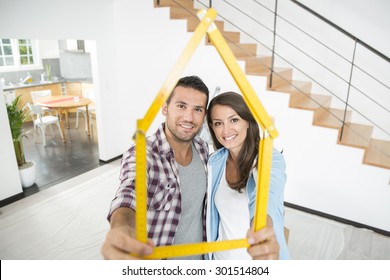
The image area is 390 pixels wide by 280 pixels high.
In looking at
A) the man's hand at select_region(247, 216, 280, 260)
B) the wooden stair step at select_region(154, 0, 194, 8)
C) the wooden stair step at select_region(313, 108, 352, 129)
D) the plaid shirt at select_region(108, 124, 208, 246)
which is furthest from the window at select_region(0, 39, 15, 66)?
the man's hand at select_region(247, 216, 280, 260)

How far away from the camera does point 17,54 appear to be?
6.53 meters

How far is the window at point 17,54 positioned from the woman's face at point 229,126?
679 cm

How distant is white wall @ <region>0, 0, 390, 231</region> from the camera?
2.93 m

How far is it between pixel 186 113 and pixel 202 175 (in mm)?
362

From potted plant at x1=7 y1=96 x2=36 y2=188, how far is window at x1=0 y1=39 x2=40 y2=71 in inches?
147

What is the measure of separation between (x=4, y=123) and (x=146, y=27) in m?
2.27

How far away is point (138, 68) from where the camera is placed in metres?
4.20

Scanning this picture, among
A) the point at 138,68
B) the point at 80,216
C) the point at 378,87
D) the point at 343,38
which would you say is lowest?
the point at 80,216

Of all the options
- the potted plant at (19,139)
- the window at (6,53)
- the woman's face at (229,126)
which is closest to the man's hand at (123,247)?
the woman's face at (229,126)

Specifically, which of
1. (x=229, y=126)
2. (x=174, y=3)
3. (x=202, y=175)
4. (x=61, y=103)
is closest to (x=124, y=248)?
(x=202, y=175)

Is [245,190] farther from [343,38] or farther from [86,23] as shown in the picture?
[86,23]
